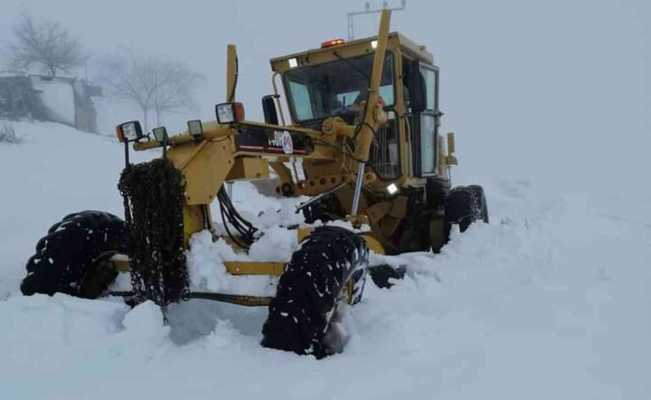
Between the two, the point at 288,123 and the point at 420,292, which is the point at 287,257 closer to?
the point at 420,292

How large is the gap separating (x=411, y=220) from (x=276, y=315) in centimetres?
360

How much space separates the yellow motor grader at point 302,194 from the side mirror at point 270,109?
0.05 feet

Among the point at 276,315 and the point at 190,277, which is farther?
the point at 190,277

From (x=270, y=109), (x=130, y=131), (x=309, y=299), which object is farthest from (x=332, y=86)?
(x=309, y=299)

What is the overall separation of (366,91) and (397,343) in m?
3.19

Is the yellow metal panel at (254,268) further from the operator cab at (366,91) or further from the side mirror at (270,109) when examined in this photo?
the side mirror at (270,109)

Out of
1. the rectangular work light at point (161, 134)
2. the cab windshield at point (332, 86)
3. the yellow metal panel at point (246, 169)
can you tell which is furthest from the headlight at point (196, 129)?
the cab windshield at point (332, 86)

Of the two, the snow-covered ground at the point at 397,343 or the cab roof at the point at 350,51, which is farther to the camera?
the cab roof at the point at 350,51

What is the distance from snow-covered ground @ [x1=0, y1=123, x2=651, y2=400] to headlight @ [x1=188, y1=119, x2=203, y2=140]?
77 centimetres

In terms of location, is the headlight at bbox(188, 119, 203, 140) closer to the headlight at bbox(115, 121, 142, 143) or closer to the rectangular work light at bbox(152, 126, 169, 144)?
the rectangular work light at bbox(152, 126, 169, 144)

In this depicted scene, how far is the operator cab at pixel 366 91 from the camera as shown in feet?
17.9

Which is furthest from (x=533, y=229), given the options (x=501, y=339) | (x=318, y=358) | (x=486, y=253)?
(x=318, y=358)

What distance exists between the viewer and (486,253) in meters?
5.18

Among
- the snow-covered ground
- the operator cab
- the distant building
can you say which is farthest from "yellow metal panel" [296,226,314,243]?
the distant building
